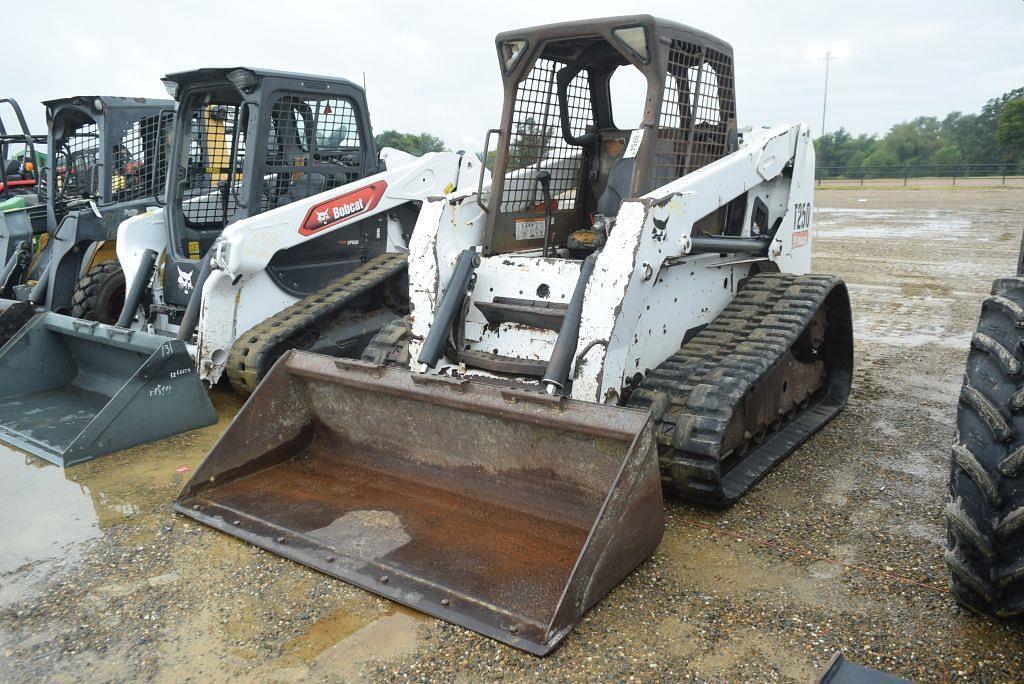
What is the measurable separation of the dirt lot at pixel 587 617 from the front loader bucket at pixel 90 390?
0.51 feet

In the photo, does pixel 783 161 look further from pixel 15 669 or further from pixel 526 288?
pixel 15 669

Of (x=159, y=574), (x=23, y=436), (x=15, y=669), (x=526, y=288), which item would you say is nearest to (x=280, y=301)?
(x=23, y=436)

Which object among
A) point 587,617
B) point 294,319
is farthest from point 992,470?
point 294,319

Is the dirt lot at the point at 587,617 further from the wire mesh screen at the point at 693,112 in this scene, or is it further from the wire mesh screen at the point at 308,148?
the wire mesh screen at the point at 308,148

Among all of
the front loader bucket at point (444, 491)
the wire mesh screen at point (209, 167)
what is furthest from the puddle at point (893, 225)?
the front loader bucket at point (444, 491)

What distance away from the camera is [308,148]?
21.2 feet

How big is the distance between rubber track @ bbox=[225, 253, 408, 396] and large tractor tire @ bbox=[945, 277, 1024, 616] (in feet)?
13.7

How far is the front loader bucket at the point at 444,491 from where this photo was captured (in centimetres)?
299

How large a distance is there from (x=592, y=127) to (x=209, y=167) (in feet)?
11.1

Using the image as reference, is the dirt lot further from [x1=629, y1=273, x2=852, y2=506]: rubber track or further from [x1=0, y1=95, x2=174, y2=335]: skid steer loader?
[x1=0, y1=95, x2=174, y2=335]: skid steer loader

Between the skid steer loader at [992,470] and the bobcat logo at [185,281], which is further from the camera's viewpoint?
the bobcat logo at [185,281]

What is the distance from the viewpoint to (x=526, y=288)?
4492 millimetres

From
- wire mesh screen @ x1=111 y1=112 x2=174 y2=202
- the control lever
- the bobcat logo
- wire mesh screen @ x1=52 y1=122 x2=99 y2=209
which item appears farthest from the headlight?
wire mesh screen @ x1=52 y1=122 x2=99 y2=209

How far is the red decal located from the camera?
6109mm
